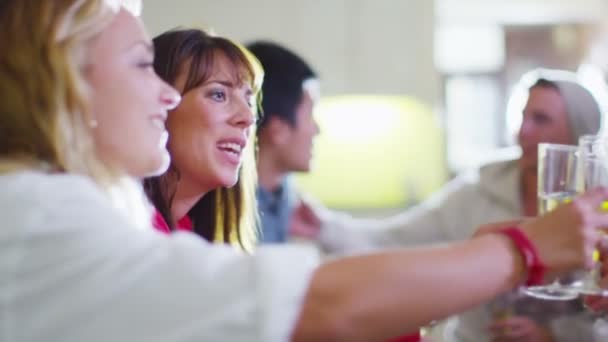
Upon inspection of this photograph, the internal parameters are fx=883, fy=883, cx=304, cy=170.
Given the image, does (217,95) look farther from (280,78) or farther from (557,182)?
(280,78)

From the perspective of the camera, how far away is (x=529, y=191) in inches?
85.0

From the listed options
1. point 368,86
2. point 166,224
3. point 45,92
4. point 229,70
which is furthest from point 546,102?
point 45,92

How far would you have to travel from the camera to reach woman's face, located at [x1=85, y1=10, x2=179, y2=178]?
2.55ft

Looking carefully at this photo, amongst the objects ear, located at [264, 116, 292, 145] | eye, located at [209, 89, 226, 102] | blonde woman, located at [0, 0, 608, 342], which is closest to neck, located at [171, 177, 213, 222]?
eye, located at [209, 89, 226, 102]

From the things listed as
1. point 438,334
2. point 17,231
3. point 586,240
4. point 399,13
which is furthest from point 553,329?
point 399,13

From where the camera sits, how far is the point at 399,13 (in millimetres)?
3547

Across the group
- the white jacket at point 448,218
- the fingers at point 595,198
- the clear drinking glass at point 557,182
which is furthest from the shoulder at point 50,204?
the white jacket at point 448,218

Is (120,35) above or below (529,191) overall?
above

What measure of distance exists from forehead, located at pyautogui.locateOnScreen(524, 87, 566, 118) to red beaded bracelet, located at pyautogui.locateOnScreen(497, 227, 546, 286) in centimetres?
153

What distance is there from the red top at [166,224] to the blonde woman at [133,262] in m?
0.24

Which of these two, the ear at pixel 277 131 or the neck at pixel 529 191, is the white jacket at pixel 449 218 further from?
the ear at pixel 277 131

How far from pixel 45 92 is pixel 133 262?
0.55 feet

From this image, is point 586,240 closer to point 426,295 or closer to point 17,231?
point 426,295

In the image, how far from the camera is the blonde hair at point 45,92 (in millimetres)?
716
